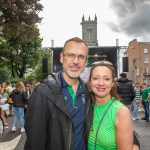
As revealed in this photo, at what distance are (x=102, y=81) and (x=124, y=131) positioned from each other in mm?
497

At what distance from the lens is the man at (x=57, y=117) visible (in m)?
2.77

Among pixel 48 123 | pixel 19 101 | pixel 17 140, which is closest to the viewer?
pixel 48 123

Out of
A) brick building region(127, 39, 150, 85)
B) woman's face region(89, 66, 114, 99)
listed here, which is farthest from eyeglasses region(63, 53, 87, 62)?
brick building region(127, 39, 150, 85)

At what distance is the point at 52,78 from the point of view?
3.04 m

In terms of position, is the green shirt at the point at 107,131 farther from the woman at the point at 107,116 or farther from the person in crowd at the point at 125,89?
the person in crowd at the point at 125,89

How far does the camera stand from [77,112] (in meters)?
2.99

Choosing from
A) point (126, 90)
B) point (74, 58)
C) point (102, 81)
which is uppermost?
point (74, 58)

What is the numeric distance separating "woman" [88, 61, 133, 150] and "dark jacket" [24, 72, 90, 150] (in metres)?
0.23

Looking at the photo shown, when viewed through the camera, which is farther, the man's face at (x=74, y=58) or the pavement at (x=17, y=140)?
the pavement at (x=17, y=140)

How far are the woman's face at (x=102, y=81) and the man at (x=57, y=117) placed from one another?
0.15 metres

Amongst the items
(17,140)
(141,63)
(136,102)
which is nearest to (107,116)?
(17,140)

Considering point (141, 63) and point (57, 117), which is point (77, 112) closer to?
point (57, 117)

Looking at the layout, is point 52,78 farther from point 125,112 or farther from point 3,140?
point 3,140

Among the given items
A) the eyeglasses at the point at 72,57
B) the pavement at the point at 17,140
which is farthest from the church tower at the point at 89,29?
the eyeglasses at the point at 72,57
